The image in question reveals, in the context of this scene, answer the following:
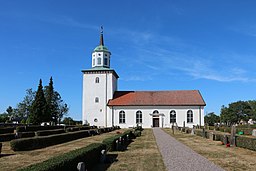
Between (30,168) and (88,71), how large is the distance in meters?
46.2

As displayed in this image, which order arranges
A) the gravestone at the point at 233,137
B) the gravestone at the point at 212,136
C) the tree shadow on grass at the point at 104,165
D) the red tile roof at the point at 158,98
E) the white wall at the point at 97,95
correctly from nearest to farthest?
the tree shadow on grass at the point at 104,165
the gravestone at the point at 233,137
the gravestone at the point at 212,136
the red tile roof at the point at 158,98
the white wall at the point at 97,95

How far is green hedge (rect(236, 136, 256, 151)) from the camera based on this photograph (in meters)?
15.8

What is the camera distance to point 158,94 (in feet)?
175

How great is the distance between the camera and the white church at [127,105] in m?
50.5

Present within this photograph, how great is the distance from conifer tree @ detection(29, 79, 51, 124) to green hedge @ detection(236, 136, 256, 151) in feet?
140

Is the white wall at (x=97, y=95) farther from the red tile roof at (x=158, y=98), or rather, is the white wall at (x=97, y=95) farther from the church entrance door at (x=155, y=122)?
the church entrance door at (x=155, y=122)

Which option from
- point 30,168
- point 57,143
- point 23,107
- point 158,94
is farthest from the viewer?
point 23,107

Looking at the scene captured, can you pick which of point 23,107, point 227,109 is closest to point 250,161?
point 23,107

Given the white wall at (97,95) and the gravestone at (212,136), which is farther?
the white wall at (97,95)

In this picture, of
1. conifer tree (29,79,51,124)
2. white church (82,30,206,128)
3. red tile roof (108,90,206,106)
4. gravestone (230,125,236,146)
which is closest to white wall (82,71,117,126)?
white church (82,30,206,128)

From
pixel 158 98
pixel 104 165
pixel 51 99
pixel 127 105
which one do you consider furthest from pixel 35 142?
pixel 51 99

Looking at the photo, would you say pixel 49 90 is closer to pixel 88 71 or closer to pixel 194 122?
pixel 88 71

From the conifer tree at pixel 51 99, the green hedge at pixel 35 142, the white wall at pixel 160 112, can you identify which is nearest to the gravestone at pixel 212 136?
the green hedge at pixel 35 142

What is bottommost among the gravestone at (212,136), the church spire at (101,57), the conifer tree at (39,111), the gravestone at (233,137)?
the gravestone at (212,136)
